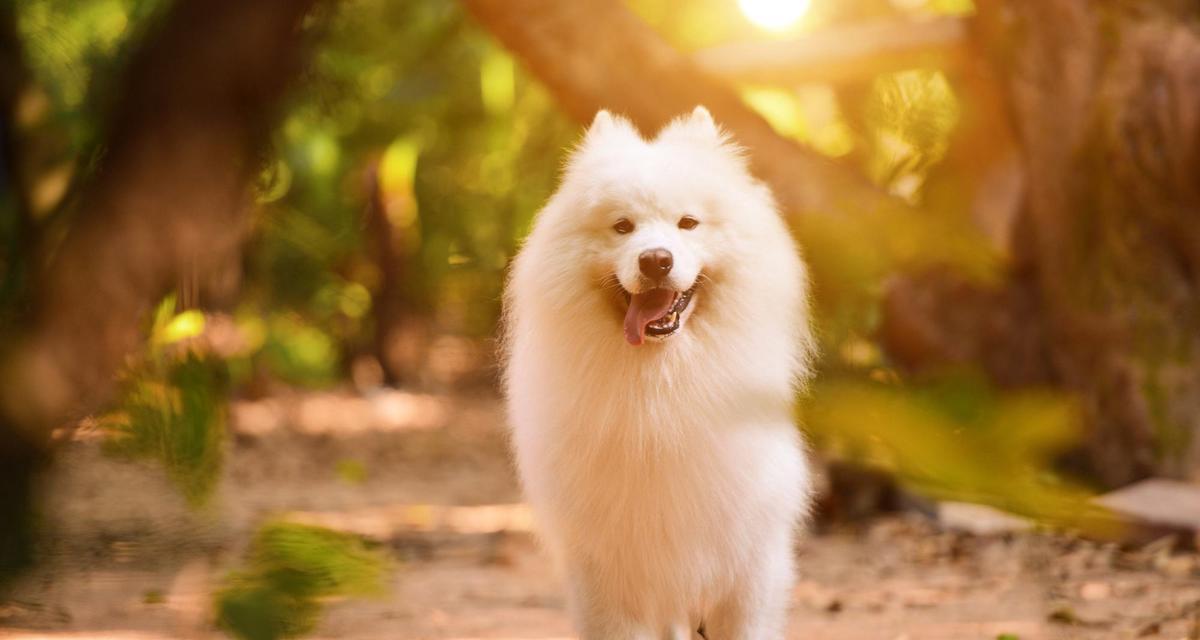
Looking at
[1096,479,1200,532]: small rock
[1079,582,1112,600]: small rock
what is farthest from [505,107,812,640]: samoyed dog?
[1096,479,1200,532]: small rock

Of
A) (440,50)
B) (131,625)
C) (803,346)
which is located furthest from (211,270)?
(440,50)

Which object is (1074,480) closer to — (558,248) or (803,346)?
(803,346)

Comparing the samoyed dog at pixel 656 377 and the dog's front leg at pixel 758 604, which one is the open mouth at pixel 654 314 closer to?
the samoyed dog at pixel 656 377

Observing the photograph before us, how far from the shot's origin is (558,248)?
3777 mm

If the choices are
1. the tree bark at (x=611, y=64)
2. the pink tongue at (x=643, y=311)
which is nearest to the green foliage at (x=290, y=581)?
the pink tongue at (x=643, y=311)

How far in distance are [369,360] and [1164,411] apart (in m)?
15.0

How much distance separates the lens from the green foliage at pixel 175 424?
965 mm

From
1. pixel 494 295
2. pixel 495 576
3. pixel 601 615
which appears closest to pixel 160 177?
pixel 494 295

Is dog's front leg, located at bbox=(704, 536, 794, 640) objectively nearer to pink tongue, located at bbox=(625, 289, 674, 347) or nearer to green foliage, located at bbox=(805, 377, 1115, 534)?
pink tongue, located at bbox=(625, 289, 674, 347)

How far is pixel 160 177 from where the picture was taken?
90cm

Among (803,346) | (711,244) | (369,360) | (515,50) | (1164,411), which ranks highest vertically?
(515,50)

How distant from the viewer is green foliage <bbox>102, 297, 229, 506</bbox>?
96 cm

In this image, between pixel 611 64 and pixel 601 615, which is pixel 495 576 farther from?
pixel 601 615

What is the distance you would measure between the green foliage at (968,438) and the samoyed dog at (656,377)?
258 centimetres
